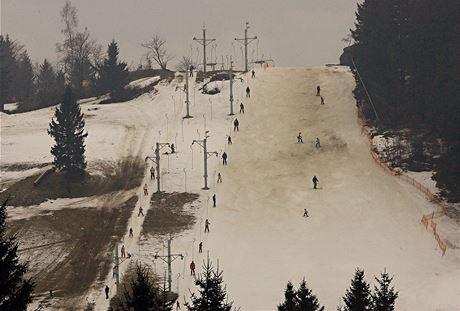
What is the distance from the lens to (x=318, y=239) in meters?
44.0

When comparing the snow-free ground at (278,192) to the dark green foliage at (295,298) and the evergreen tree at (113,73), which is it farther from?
the dark green foliage at (295,298)

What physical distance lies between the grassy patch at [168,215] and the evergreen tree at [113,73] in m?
38.8

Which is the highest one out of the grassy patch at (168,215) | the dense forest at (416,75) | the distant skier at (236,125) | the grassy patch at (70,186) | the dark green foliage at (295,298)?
the dense forest at (416,75)

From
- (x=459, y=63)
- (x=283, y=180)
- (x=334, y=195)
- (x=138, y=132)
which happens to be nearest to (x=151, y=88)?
(x=138, y=132)

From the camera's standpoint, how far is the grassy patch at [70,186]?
52875mm

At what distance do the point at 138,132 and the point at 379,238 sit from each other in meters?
35.8

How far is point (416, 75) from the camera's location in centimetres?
5772

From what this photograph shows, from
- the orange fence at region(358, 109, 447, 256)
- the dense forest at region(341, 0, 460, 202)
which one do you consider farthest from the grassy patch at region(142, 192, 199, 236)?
the dense forest at region(341, 0, 460, 202)

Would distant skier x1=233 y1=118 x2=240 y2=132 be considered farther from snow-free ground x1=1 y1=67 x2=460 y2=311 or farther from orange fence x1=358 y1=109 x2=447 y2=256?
orange fence x1=358 y1=109 x2=447 y2=256

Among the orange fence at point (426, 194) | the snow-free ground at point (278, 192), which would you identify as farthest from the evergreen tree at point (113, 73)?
the orange fence at point (426, 194)

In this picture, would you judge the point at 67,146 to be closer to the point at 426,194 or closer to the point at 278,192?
the point at 278,192

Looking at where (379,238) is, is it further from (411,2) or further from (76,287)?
(411,2)

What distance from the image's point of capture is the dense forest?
49344mm

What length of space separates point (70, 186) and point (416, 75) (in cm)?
3600
